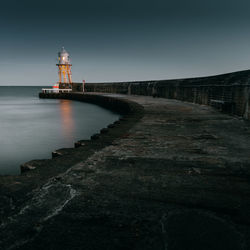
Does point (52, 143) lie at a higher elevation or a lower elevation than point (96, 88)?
lower

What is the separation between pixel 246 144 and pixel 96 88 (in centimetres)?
3926

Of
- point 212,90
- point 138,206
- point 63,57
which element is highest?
point 63,57

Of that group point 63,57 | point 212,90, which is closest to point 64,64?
point 63,57

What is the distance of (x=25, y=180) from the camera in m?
2.45

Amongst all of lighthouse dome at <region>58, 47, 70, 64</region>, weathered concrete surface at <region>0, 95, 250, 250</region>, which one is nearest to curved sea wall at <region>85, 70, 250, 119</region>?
weathered concrete surface at <region>0, 95, 250, 250</region>

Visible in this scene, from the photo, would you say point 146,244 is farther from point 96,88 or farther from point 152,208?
point 96,88

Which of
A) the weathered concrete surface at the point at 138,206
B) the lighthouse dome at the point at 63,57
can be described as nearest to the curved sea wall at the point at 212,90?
the weathered concrete surface at the point at 138,206

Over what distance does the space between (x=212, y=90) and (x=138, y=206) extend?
40.0ft

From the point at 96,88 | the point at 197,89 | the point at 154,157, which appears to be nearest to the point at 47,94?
the point at 96,88

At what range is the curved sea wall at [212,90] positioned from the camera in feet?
28.0

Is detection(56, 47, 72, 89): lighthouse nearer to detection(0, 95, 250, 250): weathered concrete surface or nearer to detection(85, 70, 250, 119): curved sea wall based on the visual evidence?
detection(85, 70, 250, 119): curved sea wall

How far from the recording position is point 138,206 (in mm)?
1926

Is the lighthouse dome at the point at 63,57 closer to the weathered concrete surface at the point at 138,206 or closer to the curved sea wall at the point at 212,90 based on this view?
the curved sea wall at the point at 212,90

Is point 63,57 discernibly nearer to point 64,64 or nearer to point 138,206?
point 64,64
